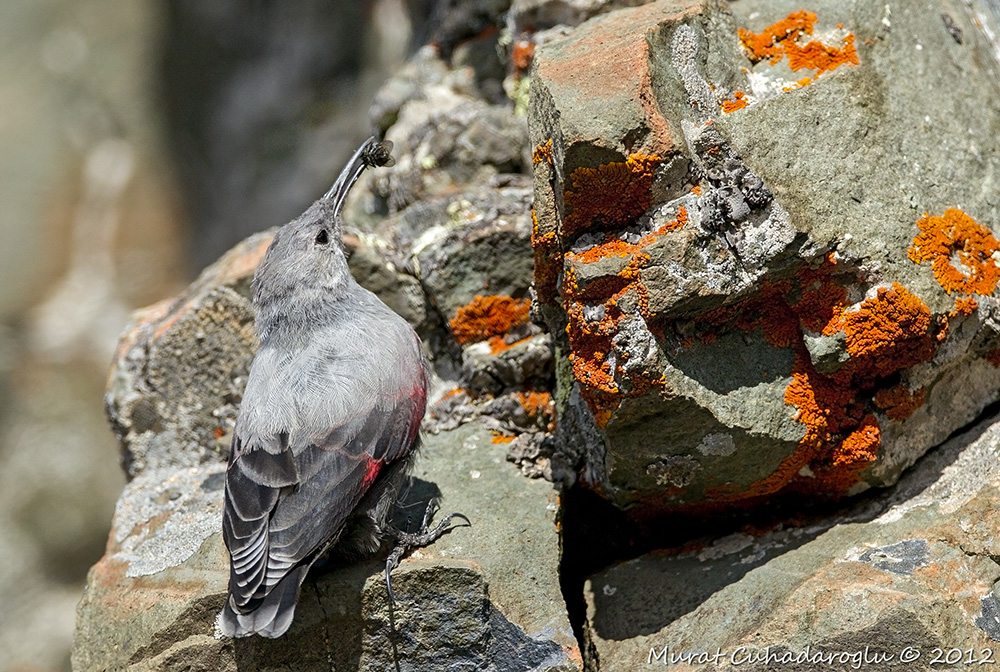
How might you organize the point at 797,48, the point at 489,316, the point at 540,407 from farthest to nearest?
1. the point at 489,316
2. the point at 540,407
3. the point at 797,48

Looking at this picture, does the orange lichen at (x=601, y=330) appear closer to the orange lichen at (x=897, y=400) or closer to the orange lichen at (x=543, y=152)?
the orange lichen at (x=543, y=152)

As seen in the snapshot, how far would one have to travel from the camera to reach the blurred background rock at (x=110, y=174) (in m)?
9.31

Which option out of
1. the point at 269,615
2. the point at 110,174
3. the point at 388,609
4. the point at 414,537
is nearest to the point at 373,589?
the point at 388,609

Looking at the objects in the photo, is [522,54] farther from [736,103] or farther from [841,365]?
[841,365]

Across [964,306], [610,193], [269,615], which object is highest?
[610,193]

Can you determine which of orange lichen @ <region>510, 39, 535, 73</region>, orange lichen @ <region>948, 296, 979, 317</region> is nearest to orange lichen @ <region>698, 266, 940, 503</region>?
orange lichen @ <region>948, 296, 979, 317</region>

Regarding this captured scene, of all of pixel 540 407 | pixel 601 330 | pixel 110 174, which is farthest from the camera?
pixel 110 174

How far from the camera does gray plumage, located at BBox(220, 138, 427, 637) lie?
3502 millimetres

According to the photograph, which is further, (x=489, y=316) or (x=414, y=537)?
(x=489, y=316)

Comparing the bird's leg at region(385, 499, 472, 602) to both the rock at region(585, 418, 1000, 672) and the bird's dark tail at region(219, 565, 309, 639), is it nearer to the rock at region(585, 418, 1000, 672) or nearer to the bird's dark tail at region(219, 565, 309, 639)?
the bird's dark tail at region(219, 565, 309, 639)

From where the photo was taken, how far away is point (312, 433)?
3707mm

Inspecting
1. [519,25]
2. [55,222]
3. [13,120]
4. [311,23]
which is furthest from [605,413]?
[13,120]

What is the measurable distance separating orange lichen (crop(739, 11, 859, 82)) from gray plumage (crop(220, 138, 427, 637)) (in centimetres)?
187

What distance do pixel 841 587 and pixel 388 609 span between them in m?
1.63
